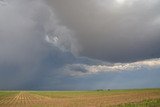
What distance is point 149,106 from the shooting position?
36375 millimetres

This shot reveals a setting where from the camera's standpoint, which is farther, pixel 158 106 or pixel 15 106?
pixel 15 106

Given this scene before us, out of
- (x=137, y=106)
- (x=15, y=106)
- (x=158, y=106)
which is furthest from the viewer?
(x=15, y=106)

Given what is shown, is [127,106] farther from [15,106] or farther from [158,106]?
[15,106]

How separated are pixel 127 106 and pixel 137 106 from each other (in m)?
2.59

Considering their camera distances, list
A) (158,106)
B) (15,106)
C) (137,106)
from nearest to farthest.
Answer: (158,106) < (137,106) < (15,106)

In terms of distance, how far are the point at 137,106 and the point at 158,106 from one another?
3.17 metres

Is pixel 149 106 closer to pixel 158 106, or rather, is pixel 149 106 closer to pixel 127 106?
pixel 158 106

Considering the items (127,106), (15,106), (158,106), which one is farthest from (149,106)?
(15,106)

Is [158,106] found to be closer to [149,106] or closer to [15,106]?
[149,106]

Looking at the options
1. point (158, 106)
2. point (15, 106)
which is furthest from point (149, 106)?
point (15, 106)

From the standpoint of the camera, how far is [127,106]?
4044 centimetres

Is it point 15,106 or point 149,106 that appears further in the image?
point 15,106

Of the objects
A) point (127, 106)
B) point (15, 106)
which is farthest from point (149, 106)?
point (15, 106)

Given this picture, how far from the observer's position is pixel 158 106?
1401 inches
